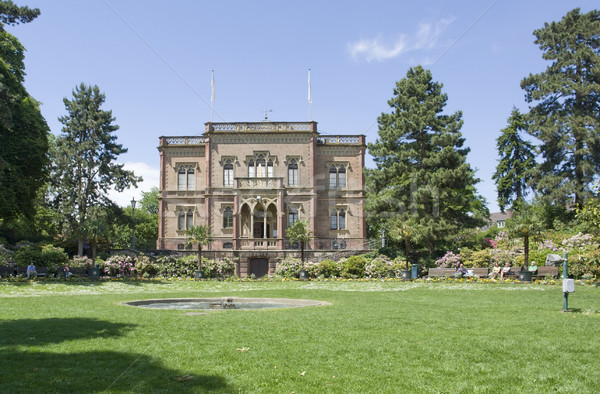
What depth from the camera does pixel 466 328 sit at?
35.3 ft

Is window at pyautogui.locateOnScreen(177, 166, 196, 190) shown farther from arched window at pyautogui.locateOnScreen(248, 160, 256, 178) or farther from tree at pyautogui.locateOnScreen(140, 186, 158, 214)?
tree at pyautogui.locateOnScreen(140, 186, 158, 214)

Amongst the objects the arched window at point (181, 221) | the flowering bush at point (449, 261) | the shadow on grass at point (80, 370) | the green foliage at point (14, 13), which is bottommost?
the flowering bush at point (449, 261)

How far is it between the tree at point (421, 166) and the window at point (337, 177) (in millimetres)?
6836

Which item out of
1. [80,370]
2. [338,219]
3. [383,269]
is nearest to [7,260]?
[383,269]

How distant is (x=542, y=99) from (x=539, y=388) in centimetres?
4092

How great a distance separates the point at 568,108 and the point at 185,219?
3598 cm

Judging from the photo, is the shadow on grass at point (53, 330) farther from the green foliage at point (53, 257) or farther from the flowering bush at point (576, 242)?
the flowering bush at point (576, 242)

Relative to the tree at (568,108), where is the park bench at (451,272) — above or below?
below

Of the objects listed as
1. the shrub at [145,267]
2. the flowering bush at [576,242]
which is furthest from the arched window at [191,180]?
the flowering bush at [576,242]

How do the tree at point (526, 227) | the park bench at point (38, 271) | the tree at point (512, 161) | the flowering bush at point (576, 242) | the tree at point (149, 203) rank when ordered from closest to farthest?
the tree at point (526, 227) → the park bench at point (38, 271) → the flowering bush at point (576, 242) → the tree at point (512, 161) → the tree at point (149, 203)

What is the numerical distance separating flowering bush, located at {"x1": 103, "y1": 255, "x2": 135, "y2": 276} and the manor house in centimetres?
987

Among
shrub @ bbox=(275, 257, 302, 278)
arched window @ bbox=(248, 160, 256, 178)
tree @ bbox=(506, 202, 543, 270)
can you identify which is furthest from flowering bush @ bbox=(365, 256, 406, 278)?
arched window @ bbox=(248, 160, 256, 178)

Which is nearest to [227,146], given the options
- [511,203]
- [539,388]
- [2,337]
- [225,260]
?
[225,260]

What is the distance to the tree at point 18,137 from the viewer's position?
2334 centimetres
